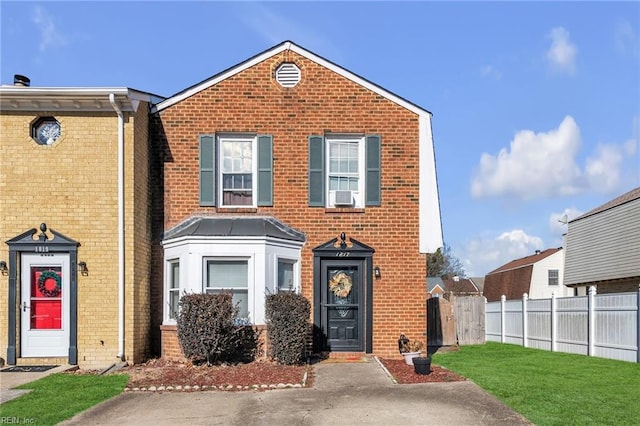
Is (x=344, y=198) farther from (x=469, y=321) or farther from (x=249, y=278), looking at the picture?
(x=469, y=321)

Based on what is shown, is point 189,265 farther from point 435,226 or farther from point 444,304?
point 444,304

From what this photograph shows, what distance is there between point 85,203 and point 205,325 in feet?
11.7

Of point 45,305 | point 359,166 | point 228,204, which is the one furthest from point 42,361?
point 359,166

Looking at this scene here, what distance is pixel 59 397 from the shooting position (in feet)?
29.7

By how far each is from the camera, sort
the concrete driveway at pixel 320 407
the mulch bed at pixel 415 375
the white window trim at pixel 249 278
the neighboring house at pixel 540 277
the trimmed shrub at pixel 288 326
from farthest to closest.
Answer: the neighboring house at pixel 540 277 → the white window trim at pixel 249 278 → the trimmed shrub at pixel 288 326 → the mulch bed at pixel 415 375 → the concrete driveway at pixel 320 407

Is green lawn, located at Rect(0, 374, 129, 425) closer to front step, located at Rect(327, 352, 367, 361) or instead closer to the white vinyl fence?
front step, located at Rect(327, 352, 367, 361)

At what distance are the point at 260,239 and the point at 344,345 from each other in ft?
9.95

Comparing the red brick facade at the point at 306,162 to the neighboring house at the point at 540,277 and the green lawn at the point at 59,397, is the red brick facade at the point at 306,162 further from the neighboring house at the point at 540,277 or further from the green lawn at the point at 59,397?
the neighboring house at the point at 540,277

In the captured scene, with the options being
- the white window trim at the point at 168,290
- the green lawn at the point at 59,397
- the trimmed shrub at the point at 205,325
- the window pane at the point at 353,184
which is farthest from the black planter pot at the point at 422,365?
the white window trim at the point at 168,290

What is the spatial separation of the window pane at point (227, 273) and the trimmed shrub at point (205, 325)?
42.6 inches

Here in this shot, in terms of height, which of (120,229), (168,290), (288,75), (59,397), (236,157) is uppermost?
(288,75)

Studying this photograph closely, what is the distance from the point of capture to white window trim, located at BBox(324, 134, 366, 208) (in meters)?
13.7

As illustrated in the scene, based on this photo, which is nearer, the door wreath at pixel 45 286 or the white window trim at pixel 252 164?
the door wreath at pixel 45 286

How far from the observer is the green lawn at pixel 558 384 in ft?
26.4
